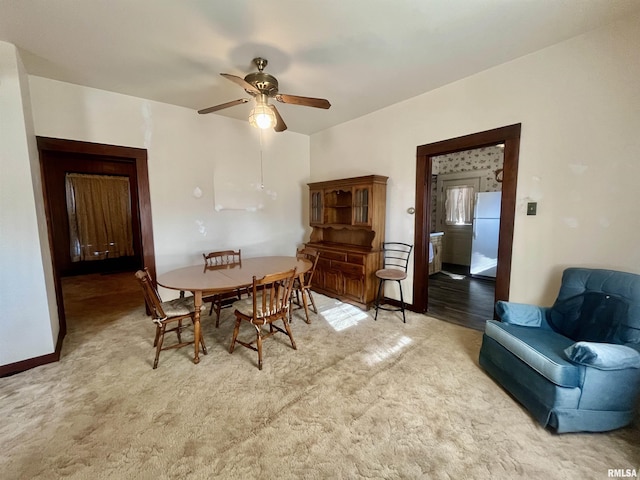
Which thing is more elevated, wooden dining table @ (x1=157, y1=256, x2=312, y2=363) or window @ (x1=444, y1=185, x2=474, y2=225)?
window @ (x1=444, y1=185, x2=474, y2=225)

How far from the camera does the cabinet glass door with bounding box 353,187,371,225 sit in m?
3.65

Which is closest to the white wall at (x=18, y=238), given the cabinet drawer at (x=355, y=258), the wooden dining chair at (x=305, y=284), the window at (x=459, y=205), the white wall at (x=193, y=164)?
the white wall at (x=193, y=164)

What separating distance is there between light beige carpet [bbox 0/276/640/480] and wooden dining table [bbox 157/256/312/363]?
60 centimetres

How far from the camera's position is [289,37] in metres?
2.15

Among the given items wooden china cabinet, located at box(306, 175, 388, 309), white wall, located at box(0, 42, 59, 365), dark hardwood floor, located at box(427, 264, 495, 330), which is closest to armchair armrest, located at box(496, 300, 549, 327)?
dark hardwood floor, located at box(427, 264, 495, 330)

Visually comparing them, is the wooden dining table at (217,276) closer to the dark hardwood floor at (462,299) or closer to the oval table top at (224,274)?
the oval table top at (224,274)

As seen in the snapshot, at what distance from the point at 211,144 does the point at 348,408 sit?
377 centimetres

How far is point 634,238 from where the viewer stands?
2.03 metres

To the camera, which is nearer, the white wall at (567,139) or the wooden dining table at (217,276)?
the white wall at (567,139)

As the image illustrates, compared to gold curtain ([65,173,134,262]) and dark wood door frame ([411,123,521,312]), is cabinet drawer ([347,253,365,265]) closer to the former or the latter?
dark wood door frame ([411,123,521,312])

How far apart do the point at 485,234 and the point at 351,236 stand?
2.71m

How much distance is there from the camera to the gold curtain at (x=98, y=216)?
5.54 m

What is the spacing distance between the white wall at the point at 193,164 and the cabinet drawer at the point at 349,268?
4.52 feet

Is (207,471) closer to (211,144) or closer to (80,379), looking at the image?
(80,379)
